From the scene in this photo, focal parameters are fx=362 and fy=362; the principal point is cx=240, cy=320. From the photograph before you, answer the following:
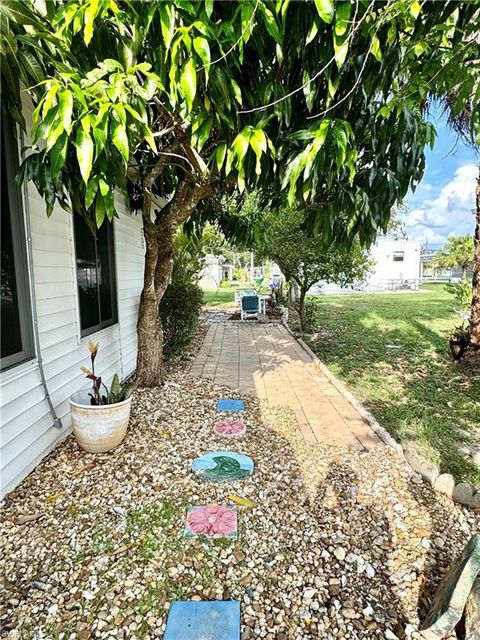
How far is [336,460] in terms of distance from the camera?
295cm

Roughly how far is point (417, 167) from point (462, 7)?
3.75 ft

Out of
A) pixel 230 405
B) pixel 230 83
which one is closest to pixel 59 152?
pixel 230 83

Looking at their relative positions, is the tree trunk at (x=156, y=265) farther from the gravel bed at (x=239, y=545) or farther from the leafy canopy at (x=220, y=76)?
the gravel bed at (x=239, y=545)

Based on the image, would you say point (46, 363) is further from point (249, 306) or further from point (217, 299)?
point (217, 299)

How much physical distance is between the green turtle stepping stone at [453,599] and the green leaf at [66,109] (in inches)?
95.7

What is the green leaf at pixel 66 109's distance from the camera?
1438 mm

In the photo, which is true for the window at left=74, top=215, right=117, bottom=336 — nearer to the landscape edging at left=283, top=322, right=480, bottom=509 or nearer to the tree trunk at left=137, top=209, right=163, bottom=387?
the tree trunk at left=137, top=209, right=163, bottom=387

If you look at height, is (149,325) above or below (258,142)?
below

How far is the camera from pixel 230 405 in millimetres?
4074

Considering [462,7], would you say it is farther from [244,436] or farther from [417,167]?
[244,436]

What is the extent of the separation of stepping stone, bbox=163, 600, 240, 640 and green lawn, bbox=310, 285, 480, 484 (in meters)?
2.19

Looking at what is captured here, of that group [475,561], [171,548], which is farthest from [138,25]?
[475,561]

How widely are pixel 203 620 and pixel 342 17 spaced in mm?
2752

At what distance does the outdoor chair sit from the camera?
35.7 feet
